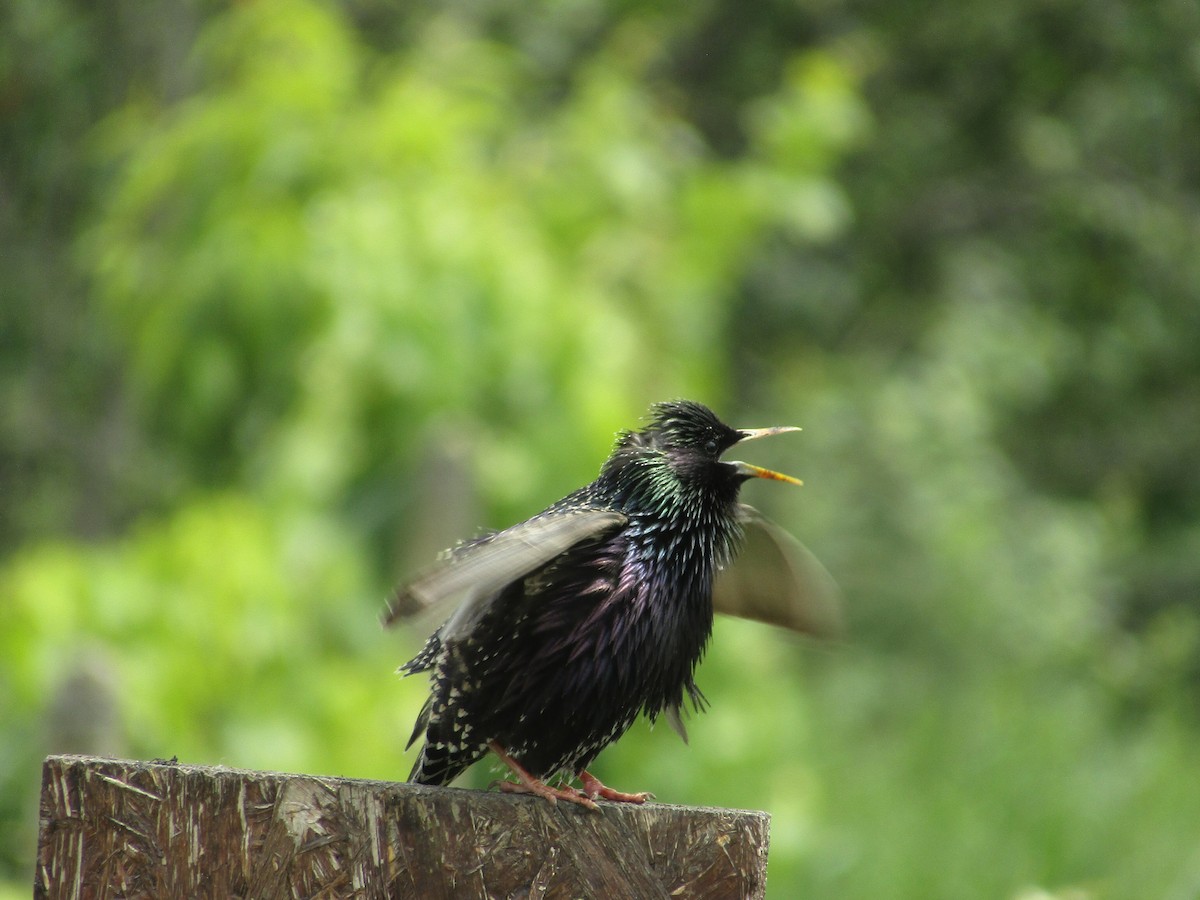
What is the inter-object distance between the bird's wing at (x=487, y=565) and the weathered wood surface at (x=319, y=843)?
25 centimetres

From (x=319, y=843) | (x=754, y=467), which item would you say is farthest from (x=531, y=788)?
(x=754, y=467)

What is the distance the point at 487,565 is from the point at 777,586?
2.79 ft

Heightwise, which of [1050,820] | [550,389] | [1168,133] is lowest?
[1050,820]

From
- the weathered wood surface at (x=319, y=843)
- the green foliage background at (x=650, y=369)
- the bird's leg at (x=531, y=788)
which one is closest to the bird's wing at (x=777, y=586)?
the bird's leg at (x=531, y=788)

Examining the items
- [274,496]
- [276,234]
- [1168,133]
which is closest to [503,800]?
[274,496]

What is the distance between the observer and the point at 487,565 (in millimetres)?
2160

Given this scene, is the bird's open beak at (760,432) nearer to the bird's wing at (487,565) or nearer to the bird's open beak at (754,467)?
the bird's open beak at (754,467)

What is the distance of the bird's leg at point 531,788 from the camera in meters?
2.19

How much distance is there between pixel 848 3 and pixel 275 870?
350 inches

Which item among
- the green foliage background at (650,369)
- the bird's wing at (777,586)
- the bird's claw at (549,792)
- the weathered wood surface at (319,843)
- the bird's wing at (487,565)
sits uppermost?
the green foliage background at (650,369)

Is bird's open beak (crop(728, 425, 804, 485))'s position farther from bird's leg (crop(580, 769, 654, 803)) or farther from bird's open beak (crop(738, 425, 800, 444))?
bird's leg (crop(580, 769, 654, 803))

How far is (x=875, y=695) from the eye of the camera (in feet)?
29.3

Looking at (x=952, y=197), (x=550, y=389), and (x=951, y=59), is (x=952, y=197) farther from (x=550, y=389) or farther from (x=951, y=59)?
(x=550, y=389)

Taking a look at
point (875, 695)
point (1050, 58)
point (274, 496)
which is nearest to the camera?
point (274, 496)
